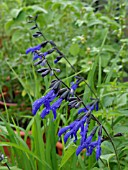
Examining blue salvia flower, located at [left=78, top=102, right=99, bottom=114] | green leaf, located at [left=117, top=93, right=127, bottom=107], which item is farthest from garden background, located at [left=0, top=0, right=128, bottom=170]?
blue salvia flower, located at [left=78, top=102, right=99, bottom=114]

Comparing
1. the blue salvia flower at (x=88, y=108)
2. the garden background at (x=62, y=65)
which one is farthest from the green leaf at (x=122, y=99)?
the blue salvia flower at (x=88, y=108)

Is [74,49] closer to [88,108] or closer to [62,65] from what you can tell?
[62,65]

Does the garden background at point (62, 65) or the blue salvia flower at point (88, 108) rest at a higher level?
the blue salvia flower at point (88, 108)

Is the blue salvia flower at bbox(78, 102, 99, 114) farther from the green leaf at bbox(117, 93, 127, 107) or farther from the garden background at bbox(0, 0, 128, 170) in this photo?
the green leaf at bbox(117, 93, 127, 107)

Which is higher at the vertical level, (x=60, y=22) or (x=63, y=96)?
(x=63, y=96)

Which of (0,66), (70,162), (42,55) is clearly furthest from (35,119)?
(0,66)

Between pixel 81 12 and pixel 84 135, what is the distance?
1638 millimetres

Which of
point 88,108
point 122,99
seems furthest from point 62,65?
point 88,108

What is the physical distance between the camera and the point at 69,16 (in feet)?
9.28

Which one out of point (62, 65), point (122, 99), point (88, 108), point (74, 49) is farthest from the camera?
point (62, 65)

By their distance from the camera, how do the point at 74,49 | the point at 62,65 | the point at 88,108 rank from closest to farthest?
the point at 88,108, the point at 74,49, the point at 62,65

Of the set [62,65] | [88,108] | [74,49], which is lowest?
[62,65]

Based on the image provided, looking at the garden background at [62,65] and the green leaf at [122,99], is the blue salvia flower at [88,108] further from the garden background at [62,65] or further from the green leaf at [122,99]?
the green leaf at [122,99]

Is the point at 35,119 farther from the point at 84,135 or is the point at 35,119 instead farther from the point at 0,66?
the point at 0,66
